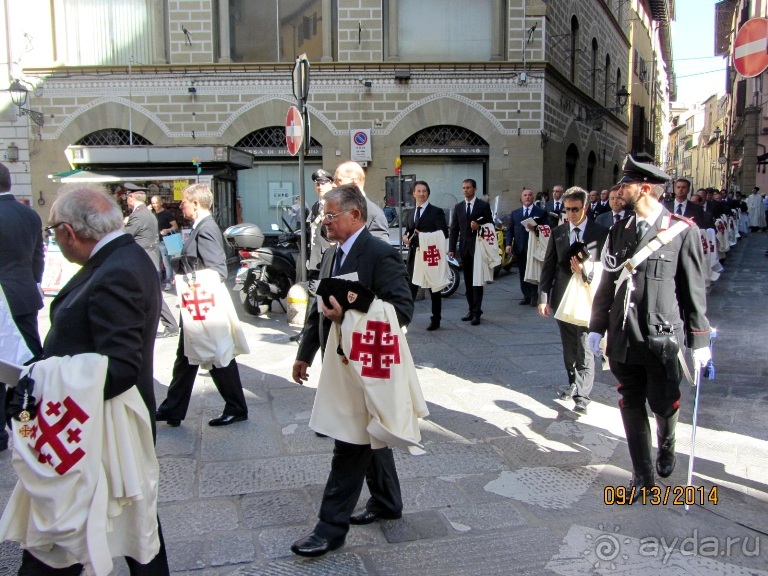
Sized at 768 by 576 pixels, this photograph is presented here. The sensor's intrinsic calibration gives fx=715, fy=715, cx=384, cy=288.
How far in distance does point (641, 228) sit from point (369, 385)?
1.88 metres

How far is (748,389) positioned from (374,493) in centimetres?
421

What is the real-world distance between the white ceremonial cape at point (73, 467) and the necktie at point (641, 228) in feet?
9.30

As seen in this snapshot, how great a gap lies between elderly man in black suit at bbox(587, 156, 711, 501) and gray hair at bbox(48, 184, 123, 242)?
9.03 ft

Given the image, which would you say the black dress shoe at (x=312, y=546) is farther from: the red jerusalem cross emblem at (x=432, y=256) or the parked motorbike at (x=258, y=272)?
the parked motorbike at (x=258, y=272)

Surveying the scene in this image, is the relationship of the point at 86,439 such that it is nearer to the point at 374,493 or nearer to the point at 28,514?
the point at 28,514

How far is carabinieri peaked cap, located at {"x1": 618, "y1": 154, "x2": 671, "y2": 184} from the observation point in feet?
13.2

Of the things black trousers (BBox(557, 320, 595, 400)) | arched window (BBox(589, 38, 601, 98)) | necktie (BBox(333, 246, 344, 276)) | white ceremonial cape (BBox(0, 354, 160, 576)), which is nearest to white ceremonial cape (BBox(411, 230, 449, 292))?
black trousers (BBox(557, 320, 595, 400))

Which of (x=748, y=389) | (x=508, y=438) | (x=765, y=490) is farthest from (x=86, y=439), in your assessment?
(x=748, y=389)

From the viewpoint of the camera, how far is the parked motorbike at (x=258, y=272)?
34.2 feet

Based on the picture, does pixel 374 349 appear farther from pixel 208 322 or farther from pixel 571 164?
pixel 571 164

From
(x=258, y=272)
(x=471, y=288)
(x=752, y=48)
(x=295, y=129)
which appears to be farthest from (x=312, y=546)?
(x=258, y=272)

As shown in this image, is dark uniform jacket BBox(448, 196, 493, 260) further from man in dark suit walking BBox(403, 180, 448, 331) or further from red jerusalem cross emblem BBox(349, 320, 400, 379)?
red jerusalem cross emblem BBox(349, 320, 400, 379)

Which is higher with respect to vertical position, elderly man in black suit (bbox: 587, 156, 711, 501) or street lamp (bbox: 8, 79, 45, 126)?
street lamp (bbox: 8, 79, 45, 126)
